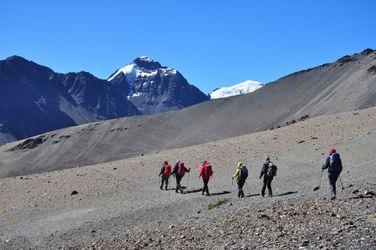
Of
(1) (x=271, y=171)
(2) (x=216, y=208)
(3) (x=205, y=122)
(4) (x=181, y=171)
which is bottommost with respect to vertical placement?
(2) (x=216, y=208)

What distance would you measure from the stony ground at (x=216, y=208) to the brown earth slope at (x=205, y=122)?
35.3 m

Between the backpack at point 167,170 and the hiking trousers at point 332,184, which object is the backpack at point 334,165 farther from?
the backpack at point 167,170

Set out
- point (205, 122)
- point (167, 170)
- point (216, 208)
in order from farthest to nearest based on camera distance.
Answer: point (205, 122) < point (167, 170) < point (216, 208)

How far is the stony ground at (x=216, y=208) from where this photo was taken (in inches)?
506

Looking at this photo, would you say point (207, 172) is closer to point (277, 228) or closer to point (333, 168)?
point (333, 168)


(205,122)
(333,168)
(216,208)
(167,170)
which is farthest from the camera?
(205,122)

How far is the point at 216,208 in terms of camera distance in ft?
61.6

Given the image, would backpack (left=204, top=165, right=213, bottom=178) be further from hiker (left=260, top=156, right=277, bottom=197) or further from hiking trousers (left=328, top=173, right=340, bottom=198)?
A: hiking trousers (left=328, top=173, right=340, bottom=198)

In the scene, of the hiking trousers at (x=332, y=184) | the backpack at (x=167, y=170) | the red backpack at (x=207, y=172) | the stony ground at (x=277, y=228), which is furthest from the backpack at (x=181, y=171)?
the hiking trousers at (x=332, y=184)

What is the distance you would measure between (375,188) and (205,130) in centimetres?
7183

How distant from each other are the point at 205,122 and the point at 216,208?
7597 centimetres

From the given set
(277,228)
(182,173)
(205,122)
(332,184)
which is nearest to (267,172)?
(332,184)

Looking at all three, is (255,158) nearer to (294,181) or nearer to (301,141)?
(301,141)

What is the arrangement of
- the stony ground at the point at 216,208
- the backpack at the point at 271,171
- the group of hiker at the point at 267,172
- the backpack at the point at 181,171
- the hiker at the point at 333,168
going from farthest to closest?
the backpack at the point at 181,171 < the backpack at the point at 271,171 < the group of hiker at the point at 267,172 < the hiker at the point at 333,168 < the stony ground at the point at 216,208
